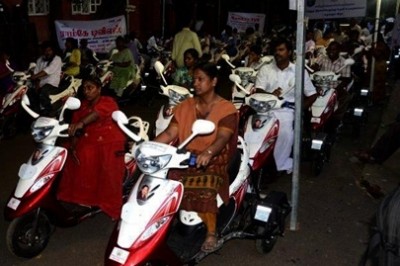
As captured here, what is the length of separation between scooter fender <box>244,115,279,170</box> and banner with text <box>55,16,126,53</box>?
7.31 meters

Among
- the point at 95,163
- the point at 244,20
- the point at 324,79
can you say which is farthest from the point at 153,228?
the point at 244,20

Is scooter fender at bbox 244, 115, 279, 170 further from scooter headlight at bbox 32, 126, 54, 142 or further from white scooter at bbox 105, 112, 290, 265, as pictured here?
scooter headlight at bbox 32, 126, 54, 142

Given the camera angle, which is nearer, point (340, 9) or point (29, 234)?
point (29, 234)

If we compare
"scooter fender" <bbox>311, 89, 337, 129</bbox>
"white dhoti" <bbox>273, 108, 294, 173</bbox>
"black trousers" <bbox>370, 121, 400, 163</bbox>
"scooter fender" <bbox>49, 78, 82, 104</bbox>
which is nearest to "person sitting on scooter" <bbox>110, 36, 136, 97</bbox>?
"scooter fender" <bbox>49, 78, 82, 104</bbox>

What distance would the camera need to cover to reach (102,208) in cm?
464

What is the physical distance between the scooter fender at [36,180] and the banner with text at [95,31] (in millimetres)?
8038

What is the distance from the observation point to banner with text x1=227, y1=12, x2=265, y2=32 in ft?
60.8

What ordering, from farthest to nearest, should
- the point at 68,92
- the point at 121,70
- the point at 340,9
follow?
1. the point at 121,70
2. the point at 340,9
3. the point at 68,92

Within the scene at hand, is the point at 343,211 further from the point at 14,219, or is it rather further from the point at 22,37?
the point at 22,37

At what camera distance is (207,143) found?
3.88 meters

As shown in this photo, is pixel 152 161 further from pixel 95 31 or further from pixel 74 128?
pixel 95 31

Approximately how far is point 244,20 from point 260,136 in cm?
1374

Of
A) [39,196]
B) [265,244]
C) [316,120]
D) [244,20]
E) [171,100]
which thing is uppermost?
[244,20]

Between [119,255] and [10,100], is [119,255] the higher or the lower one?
the lower one
